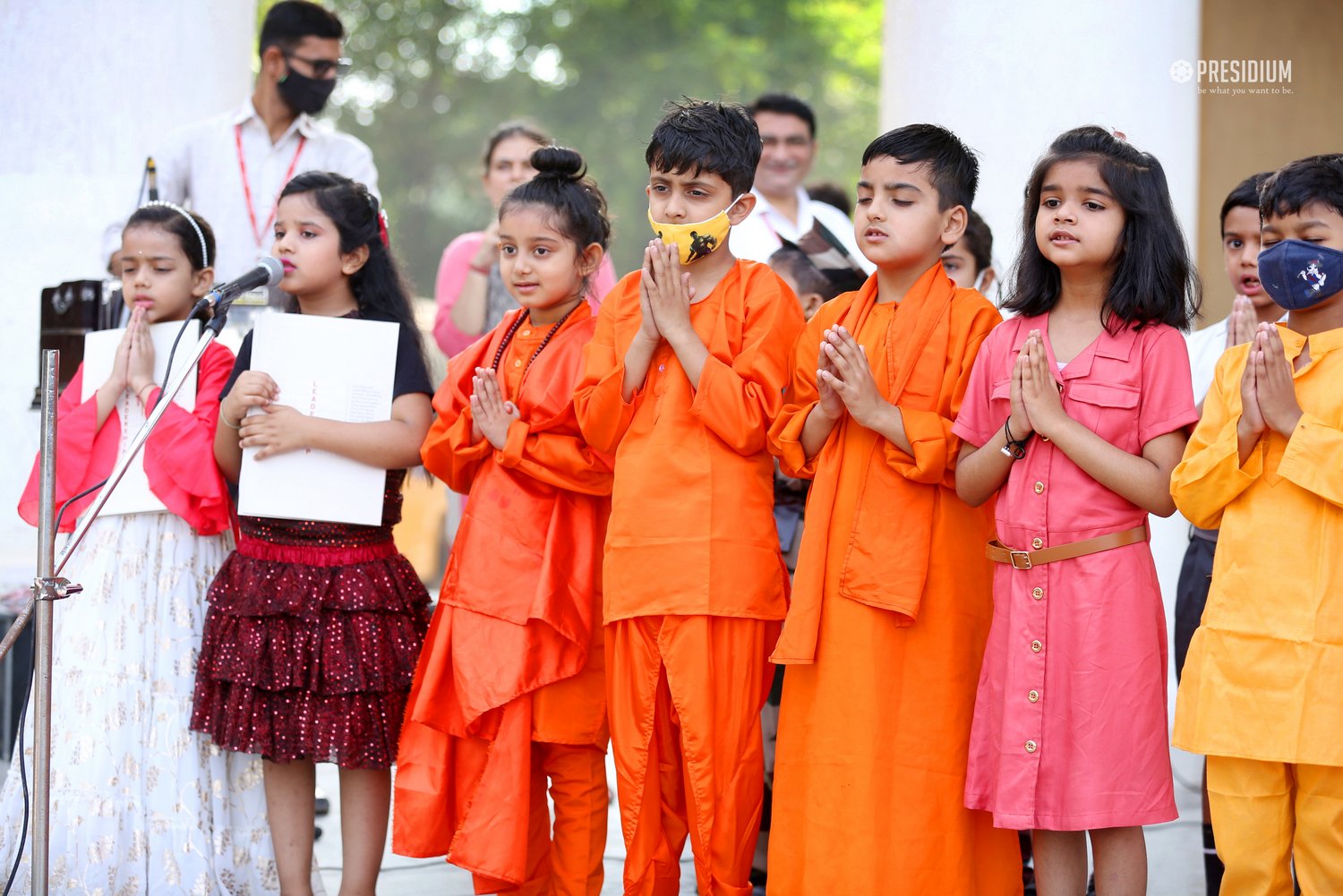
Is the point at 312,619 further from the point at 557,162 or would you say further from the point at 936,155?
the point at 936,155

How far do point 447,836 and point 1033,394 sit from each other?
67.2 inches

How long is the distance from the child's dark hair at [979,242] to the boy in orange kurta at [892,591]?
2.91 feet

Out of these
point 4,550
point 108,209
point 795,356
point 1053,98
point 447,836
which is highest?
point 1053,98

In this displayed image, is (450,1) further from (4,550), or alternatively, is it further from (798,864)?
(798,864)

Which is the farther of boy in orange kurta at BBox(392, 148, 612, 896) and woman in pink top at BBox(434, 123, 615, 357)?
woman in pink top at BBox(434, 123, 615, 357)

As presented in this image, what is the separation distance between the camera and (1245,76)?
19.4ft

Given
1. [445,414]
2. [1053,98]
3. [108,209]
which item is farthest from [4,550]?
[1053,98]

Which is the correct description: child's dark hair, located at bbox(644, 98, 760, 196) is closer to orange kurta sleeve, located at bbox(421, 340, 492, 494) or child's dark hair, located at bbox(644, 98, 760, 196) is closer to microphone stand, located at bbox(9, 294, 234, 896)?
orange kurta sleeve, located at bbox(421, 340, 492, 494)

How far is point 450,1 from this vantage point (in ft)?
84.2

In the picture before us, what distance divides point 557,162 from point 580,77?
22738 mm

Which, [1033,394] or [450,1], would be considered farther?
[450,1]

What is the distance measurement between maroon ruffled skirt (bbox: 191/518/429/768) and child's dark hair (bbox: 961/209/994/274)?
182cm

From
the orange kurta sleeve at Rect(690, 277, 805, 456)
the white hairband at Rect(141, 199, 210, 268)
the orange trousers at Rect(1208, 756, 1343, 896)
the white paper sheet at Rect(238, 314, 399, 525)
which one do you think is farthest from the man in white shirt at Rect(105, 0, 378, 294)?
the orange trousers at Rect(1208, 756, 1343, 896)

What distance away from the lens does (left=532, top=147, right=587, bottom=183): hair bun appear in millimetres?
3525
